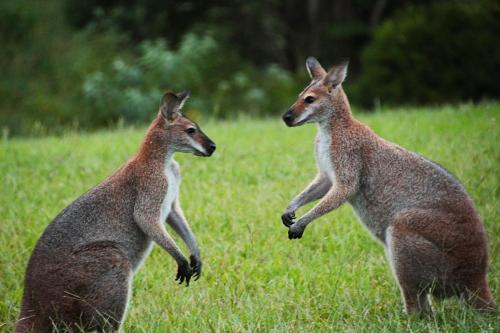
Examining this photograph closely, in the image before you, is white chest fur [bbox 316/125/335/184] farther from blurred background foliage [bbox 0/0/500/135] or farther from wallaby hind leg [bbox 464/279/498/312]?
blurred background foliage [bbox 0/0/500/135]

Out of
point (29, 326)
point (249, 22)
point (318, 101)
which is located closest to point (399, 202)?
point (318, 101)

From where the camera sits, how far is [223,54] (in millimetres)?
20000

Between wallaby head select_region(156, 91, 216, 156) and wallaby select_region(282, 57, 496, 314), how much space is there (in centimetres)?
67

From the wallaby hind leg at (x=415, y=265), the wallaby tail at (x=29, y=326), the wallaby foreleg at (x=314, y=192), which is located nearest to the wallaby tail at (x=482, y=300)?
the wallaby hind leg at (x=415, y=265)

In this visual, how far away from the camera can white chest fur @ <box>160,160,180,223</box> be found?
574 cm

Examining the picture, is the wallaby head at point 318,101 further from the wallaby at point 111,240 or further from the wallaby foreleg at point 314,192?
the wallaby at point 111,240

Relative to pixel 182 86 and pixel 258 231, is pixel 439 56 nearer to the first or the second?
pixel 182 86

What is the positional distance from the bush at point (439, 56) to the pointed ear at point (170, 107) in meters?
11.1

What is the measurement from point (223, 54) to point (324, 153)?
46.6 feet

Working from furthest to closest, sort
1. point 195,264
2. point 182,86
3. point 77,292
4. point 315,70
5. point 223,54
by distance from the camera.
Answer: point 223,54, point 182,86, point 315,70, point 195,264, point 77,292

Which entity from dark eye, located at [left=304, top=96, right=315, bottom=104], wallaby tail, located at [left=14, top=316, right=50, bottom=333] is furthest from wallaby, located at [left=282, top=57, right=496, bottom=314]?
wallaby tail, located at [left=14, top=316, right=50, bottom=333]

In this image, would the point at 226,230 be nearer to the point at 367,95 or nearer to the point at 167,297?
the point at 167,297

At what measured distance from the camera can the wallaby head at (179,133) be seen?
595cm

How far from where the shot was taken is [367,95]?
57.4 feet
